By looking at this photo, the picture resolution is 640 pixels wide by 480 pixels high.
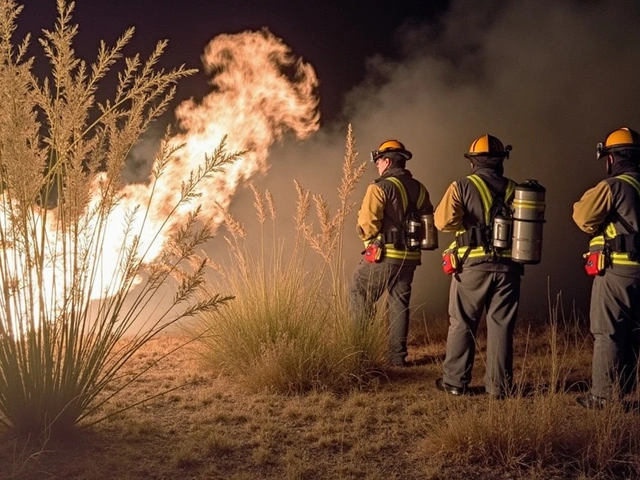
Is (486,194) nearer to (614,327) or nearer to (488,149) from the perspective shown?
(488,149)

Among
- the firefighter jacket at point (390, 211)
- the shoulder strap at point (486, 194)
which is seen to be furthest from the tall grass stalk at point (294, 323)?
the shoulder strap at point (486, 194)

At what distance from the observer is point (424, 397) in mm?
4363

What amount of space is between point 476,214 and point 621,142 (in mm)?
1062

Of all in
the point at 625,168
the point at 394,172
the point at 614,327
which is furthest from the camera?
the point at 394,172

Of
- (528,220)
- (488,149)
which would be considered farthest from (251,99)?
(528,220)

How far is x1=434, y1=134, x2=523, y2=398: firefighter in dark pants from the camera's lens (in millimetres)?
4406

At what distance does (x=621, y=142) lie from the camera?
170 inches

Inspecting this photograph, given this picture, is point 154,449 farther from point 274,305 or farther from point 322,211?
point 322,211

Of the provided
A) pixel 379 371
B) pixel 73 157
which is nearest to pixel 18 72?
pixel 73 157

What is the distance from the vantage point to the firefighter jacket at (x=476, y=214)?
440 cm

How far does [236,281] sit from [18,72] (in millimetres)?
2611

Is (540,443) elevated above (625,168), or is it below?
below

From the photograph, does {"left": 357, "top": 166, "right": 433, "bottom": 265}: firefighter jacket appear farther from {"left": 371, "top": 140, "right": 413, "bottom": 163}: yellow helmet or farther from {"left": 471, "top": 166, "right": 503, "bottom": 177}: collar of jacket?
{"left": 471, "top": 166, "right": 503, "bottom": 177}: collar of jacket

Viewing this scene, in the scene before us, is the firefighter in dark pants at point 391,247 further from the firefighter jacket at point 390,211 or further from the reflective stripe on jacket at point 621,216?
the reflective stripe on jacket at point 621,216
